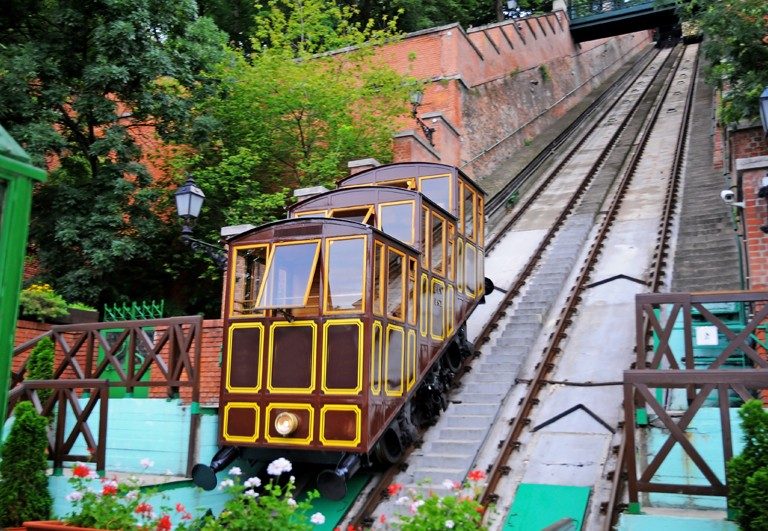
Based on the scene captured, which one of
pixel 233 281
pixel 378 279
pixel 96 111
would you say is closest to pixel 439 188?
pixel 378 279

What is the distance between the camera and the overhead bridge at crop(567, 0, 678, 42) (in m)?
36.7

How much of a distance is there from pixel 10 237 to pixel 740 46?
12.5 metres

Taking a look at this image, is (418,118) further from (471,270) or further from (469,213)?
(471,270)

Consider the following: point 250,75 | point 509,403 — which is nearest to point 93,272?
point 250,75

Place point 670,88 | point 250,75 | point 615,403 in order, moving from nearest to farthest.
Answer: point 615,403 < point 250,75 < point 670,88

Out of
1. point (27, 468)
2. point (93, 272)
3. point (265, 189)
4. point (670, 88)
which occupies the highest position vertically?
point (670, 88)

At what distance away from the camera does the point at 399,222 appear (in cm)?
914

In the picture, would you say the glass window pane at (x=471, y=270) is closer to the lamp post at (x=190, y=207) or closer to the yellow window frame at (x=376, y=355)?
the yellow window frame at (x=376, y=355)

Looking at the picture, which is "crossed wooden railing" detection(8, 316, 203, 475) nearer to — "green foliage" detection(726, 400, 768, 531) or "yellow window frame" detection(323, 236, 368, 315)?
"yellow window frame" detection(323, 236, 368, 315)

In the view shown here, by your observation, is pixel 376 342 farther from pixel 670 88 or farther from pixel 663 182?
pixel 670 88

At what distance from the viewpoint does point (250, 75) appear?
15.0 metres

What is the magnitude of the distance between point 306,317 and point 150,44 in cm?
793

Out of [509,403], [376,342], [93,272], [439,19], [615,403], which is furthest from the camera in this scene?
[439,19]

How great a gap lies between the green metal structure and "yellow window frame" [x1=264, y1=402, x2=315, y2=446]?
4.65 metres
